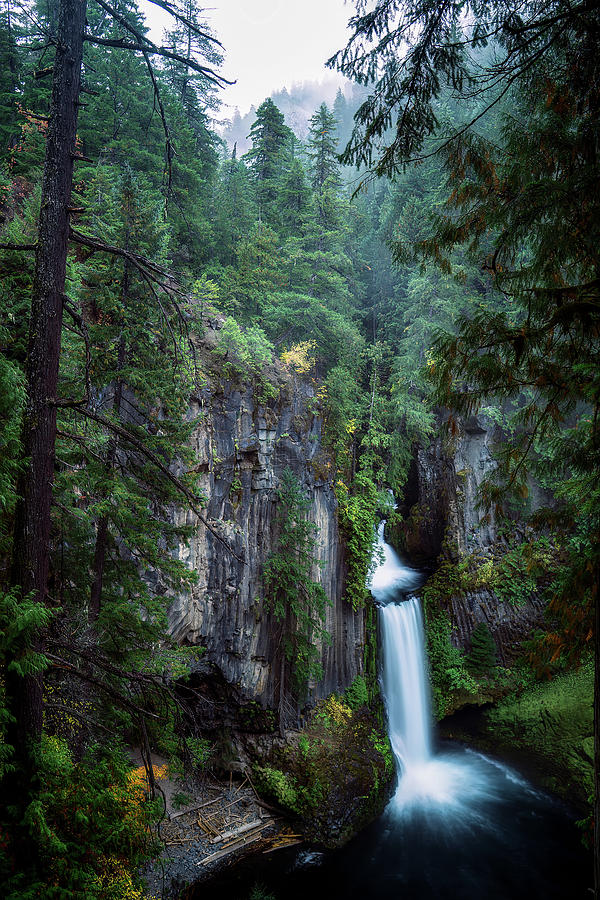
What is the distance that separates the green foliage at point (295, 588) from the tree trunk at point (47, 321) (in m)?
8.65

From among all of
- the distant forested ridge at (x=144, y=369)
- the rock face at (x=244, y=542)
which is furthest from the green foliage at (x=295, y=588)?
the distant forested ridge at (x=144, y=369)

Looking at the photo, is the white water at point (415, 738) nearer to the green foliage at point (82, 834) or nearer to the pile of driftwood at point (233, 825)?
the pile of driftwood at point (233, 825)

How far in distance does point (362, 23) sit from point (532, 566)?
523 centimetres

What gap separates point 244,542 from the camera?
11.4m

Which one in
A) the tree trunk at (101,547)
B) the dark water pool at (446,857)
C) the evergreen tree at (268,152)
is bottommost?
the dark water pool at (446,857)

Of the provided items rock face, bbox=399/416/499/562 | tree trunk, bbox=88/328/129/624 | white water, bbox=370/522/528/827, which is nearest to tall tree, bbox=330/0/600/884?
tree trunk, bbox=88/328/129/624

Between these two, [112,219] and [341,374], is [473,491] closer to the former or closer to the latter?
[341,374]

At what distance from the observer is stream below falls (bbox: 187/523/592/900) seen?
9.18 m

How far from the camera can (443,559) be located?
1777 cm

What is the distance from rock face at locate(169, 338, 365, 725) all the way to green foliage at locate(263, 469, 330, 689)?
1.14ft

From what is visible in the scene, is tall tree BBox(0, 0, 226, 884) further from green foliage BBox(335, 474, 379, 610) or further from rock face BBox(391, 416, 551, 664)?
rock face BBox(391, 416, 551, 664)

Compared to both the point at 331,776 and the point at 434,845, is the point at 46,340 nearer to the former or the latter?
the point at 331,776

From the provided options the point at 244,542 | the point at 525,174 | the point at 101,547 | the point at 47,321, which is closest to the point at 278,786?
the point at 244,542

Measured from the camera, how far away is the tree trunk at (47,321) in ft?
9.86
